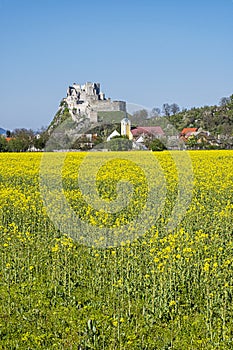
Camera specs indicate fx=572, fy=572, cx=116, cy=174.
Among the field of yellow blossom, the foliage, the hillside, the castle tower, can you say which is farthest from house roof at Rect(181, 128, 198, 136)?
the field of yellow blossom

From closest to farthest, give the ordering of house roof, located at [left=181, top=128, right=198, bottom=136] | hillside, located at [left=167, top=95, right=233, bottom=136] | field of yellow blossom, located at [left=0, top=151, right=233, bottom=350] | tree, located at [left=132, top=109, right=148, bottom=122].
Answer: field of yellow blossom, located at [left=0, top=151, right=233, bottom=350] → tree, located at [left=132, top=109, right=148, bottom=122] → house roof, located at [left=181, top=128, right=198, bottom=136] → hillside, located at [left=167, top=95, right=233, bottom=136]

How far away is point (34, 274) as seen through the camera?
30.2 feet

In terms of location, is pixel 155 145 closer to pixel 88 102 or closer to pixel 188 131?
pixel 188 131

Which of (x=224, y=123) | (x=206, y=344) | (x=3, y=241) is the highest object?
(x=224, y=123)

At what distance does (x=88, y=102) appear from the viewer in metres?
122

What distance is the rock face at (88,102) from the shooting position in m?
Answer: 98.0

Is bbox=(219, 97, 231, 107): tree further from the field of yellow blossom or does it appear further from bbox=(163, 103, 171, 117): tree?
the field of yellow blossom

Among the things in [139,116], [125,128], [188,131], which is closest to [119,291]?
[125,128]

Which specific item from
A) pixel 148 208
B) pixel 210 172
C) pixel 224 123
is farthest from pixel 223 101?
pixel 148 208

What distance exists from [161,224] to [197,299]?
12.8ft

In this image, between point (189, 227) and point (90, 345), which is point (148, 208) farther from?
point (90, 345)

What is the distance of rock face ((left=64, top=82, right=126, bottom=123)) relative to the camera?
98006 mm

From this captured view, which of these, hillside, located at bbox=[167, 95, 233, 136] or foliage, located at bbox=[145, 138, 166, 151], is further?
hillside, located at bbox=[167, 95, 233, 136]

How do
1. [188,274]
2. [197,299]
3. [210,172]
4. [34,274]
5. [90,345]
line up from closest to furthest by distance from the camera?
[90,345] → [197,299] → [188,274] → [34,274] → [210,172]
